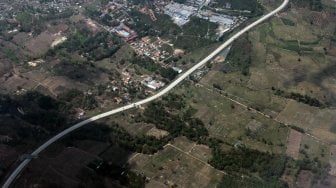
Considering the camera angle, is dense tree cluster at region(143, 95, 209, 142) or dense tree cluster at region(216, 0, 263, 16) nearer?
dense tree cluster at region(143, 95, 209, 142)

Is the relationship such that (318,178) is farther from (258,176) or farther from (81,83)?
(81,83)

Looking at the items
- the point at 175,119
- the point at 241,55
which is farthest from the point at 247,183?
the point at 241,55

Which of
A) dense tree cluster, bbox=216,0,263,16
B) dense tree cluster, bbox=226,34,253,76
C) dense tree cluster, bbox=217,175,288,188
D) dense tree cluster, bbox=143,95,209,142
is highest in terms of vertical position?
dense tree cluster, bbox=216,0,263,16

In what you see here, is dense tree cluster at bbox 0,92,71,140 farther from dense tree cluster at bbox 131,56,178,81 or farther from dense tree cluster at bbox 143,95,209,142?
dense tree cluster at bbox 131,56,178,81

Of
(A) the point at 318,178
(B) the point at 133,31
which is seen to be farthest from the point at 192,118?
(B) the point at 133,31

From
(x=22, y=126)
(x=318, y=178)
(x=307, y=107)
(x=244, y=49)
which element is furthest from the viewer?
(x=244, y=49)

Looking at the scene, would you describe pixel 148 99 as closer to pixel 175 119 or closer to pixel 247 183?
pixel 175 119

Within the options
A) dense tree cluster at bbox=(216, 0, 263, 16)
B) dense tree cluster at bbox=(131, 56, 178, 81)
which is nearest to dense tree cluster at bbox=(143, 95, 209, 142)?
dense tree cluster at bbox=(131, 56, 178, 81)

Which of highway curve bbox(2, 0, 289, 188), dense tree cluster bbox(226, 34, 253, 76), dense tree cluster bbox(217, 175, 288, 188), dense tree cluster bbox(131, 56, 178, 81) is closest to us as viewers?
dense tree cluster bbox(217, 175, 288, 188)

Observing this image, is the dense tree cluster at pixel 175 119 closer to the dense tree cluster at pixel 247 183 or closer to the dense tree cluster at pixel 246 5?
the dense tree cluster at pixel 247 183

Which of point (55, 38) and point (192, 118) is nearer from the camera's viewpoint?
point (192, 118)

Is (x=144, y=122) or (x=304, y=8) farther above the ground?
(x=304, y=8)
